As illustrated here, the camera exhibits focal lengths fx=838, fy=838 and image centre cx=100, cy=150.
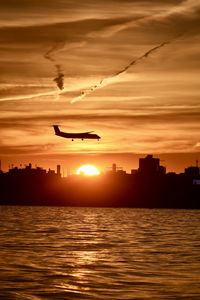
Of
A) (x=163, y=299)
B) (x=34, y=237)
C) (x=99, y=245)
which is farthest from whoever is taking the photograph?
(x=34, y=237)

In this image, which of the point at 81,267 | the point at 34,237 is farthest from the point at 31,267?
the point at 34,237

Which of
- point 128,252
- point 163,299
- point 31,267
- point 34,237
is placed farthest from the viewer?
point 34,237

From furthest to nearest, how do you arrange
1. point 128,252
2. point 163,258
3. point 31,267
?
point 128,252, point 163,258, point 31,267

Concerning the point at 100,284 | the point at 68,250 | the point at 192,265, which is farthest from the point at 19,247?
the point at 100,284

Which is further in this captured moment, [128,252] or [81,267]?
[128,252]

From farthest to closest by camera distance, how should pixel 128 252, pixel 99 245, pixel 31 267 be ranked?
1. pixel 99 245
2. pixel 128 252
3. pixel 31 267

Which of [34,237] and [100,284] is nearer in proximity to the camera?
[100,284]

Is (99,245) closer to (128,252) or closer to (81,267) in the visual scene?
(128,252)

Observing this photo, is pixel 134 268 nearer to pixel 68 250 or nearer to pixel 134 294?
pixel 134 294
